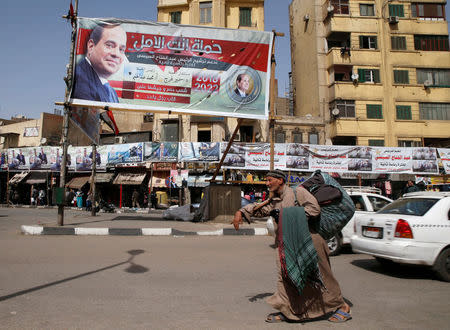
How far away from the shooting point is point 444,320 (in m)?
3.31

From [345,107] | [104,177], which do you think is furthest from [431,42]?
[104,177]

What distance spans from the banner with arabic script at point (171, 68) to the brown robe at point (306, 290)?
9822mm

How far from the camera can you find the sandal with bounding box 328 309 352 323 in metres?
3.24

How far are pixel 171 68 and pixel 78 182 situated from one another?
739 inches

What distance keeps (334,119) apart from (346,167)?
665cm

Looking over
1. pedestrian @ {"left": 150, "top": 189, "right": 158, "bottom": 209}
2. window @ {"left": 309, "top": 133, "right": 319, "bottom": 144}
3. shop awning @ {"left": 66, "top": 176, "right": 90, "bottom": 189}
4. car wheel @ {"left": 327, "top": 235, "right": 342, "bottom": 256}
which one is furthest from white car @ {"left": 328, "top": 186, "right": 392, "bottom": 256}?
shop awning @ {"left": 66, "top": 176, "right": 90, "bottom": 189}

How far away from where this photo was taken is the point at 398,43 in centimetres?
2780

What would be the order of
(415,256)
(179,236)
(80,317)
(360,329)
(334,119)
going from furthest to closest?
(334,119) → (179,236) → (415,256) → (80,317) → (360,329)

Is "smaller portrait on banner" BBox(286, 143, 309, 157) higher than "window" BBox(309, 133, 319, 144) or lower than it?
lower

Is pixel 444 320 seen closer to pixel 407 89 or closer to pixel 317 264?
pixel 317 264

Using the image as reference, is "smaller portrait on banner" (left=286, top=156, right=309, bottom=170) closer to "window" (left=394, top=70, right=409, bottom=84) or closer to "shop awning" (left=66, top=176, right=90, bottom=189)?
"window" (left=394, top=70, right=409, bottom=84)

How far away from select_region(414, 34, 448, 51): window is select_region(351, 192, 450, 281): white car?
28.1 m

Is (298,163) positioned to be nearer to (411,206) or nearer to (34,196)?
(411,206)

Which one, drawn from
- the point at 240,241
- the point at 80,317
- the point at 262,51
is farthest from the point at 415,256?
the point at 262,51
